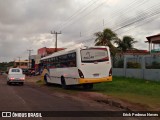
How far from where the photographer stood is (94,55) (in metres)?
24.8

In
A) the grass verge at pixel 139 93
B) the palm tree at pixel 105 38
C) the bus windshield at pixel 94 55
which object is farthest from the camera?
the palm tree at pixel 105 38

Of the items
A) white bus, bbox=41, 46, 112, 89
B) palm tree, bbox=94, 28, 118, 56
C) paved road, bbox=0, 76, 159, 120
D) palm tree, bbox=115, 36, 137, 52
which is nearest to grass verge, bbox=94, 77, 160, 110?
white bus, bbox=41, 46, 112, 89

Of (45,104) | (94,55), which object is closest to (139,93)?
(94,55)

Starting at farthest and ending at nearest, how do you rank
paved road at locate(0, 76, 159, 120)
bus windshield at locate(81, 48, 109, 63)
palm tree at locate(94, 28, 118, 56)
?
palm tree at locate(94, 28, 118, 56) < bus windshield at locate(81, 48, 109, 63) < paved road at locate(0, 76, 159, 120)

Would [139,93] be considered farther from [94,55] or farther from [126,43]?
[126,43]

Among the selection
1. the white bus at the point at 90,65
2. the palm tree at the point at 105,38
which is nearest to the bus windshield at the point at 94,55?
the white bus at the point at 90,65

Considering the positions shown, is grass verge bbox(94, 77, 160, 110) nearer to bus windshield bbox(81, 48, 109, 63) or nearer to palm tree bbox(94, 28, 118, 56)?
bus windshield bbox(81, 48, 109, 63)

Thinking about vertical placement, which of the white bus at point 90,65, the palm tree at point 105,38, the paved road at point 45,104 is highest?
the palm tree at point 105,38

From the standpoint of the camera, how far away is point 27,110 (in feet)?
45.2

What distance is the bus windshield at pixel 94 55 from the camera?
24688mm

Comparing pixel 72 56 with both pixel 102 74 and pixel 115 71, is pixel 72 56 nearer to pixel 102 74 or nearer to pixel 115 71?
pixel 102 74

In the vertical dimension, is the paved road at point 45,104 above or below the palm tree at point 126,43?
below

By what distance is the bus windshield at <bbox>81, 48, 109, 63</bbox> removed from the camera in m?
24.7

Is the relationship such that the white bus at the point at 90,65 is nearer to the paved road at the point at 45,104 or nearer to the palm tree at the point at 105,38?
the paved road at the point at 45,104
